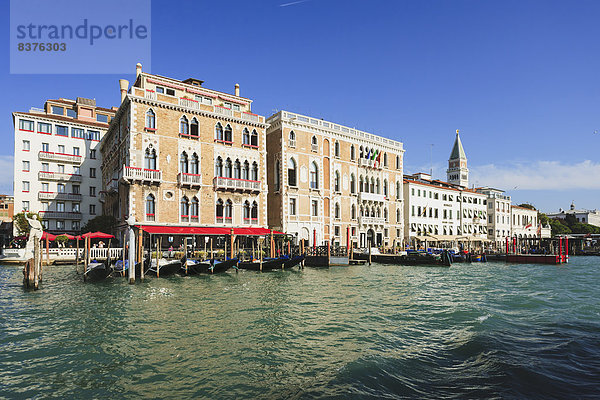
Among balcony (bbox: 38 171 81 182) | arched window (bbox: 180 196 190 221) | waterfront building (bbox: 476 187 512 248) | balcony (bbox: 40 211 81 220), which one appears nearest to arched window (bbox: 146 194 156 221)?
arched window (bbox: 180 196 190 221)

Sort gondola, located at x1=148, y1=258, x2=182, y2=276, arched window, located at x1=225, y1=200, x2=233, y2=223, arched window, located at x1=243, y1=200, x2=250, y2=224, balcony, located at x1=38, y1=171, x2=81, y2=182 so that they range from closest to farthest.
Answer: gondola, located at x1=148, y1=258, x2=182, y2=276, arched window, located at x1=225, y1=200, x2=233, y2=223, arched window, located at x1=243, y1=200, x2=250, y2=224, balcony, located at x1=38, y1=171, x2=81, y2=182

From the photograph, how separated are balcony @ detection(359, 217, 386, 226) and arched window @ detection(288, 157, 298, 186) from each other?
850cm

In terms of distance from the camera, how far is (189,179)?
91.9 ft

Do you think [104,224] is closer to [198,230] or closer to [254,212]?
[198,230]

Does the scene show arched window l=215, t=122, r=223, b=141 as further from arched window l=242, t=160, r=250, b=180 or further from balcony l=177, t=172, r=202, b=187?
balcony l=177, t=172, r=202, b=187

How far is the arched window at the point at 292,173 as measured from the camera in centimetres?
3491

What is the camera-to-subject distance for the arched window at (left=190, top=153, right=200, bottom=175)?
28.8m

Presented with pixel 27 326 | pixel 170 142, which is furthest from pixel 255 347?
pixel 170 142

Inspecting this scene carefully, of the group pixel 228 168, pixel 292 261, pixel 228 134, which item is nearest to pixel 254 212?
pixel 228 168

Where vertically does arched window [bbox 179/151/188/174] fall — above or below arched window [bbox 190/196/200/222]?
above

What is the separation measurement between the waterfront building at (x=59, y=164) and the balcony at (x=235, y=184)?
648 inches

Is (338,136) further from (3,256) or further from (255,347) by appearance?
(255,347)

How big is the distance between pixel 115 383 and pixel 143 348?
5.80 feet

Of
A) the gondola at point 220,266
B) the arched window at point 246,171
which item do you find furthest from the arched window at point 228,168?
the gondola at point 220,266
